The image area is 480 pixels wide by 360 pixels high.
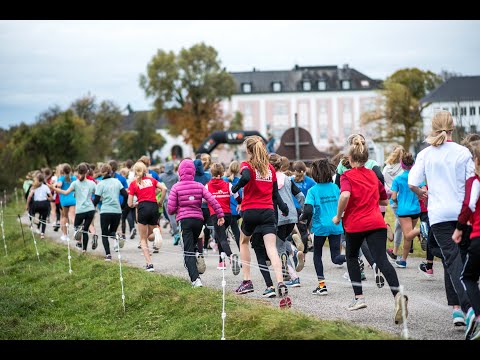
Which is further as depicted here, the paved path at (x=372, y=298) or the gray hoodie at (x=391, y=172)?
the gray hoodie at (x=391, y=172)

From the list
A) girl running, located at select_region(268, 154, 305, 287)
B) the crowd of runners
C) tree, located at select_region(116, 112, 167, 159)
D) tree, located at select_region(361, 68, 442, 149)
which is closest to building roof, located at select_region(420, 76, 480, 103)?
tree, located at select_region(361, 68, 442, 149)

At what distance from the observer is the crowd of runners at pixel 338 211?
9023mm

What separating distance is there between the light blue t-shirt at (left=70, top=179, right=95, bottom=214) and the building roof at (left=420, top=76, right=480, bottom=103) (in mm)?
90552

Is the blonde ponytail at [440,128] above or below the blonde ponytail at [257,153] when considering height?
above

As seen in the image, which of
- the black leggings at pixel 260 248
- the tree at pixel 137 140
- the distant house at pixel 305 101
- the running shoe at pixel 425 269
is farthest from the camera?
the distant house at pixel 305 101

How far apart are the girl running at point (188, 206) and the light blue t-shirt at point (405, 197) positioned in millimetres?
3193

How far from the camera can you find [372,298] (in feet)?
37.6

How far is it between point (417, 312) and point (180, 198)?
4.31 meters

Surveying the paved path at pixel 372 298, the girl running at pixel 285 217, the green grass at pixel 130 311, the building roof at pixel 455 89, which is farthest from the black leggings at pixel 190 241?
the building roof at pixel 455 89

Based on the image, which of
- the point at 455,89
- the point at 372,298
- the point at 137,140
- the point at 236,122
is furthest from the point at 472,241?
the point at 455,89

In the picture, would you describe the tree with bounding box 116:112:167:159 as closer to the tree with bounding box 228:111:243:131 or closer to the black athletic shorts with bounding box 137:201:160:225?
the tree with bounding box 228:111:243:131

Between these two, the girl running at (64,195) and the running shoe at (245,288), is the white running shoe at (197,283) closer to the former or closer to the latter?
the running shoe at (245,288)

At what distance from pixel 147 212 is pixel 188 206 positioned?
2839 millimetres
